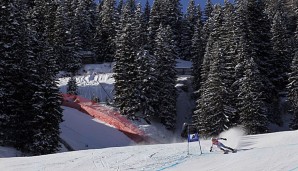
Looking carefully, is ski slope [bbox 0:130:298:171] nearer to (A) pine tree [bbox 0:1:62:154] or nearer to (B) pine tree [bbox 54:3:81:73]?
(A) pine tree [bbox 0:1:62:154]

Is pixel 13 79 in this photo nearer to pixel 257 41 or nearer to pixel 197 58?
pixel 257 41

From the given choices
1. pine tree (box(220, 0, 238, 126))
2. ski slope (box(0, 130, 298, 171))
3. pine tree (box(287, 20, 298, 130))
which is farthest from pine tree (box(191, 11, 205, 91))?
ski slope (box(0, 130, 298, 171))

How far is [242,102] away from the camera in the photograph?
37594 mm

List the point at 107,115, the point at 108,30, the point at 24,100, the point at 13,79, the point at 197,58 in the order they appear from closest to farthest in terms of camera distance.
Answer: the point at 24,100, the point at 13,79, the point at 107,115, the point at 197,58, the point at 108,30

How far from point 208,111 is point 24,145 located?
18908 millimetres

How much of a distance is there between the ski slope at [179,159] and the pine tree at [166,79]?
28.5m

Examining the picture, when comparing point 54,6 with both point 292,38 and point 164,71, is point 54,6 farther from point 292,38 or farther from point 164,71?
point 292,38

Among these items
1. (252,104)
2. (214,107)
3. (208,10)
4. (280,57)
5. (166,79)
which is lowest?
(214,107)

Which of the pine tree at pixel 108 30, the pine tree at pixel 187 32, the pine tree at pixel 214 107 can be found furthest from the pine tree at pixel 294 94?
the pine tree at pixel 187 32

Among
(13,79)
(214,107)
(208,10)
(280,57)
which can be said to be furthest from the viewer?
(208,10)

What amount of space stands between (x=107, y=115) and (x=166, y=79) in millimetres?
10197

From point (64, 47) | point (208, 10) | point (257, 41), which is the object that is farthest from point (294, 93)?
point (208, 10)

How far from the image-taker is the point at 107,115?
134ft

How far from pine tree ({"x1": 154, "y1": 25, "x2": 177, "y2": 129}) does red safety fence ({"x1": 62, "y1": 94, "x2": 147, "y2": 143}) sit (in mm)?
5668
